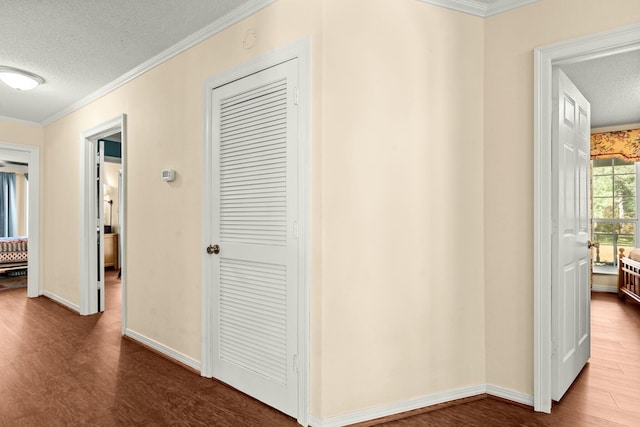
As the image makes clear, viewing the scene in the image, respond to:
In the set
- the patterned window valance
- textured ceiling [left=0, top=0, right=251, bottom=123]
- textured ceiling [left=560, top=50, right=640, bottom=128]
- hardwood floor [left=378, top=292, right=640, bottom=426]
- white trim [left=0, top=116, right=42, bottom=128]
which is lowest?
hardwood floor [left=378, top=292, right=640, bottom=426]

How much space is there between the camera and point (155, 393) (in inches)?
95.0

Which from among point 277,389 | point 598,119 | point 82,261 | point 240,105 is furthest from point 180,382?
point 598,119

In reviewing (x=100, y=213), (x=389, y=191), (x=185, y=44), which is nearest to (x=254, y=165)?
(x=389, y=191)

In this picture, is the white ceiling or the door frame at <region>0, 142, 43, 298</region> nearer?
the white ceiling

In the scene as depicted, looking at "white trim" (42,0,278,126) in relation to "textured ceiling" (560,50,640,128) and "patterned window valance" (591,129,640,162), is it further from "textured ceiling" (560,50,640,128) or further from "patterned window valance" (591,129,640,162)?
"patterned window valance" (591,129,640,162)

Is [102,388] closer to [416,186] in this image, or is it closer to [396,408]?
[396,408]

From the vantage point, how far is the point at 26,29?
2662 mm

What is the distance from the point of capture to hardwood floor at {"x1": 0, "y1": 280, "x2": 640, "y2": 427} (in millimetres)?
2090

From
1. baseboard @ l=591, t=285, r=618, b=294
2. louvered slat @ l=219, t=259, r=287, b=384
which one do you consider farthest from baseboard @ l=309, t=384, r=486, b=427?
baseboard @ l=591, t=285, r=618, b=294

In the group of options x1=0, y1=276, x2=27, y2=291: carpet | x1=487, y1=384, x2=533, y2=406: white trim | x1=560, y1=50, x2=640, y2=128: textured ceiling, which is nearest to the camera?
x1=487, y1=384, x2=533, y2=406: white trim

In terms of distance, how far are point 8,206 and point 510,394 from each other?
35.2 feet

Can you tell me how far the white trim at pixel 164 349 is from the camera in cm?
279

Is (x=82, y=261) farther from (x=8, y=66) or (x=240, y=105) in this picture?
(x=240, y=105)

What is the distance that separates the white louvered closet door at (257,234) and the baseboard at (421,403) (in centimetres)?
24
